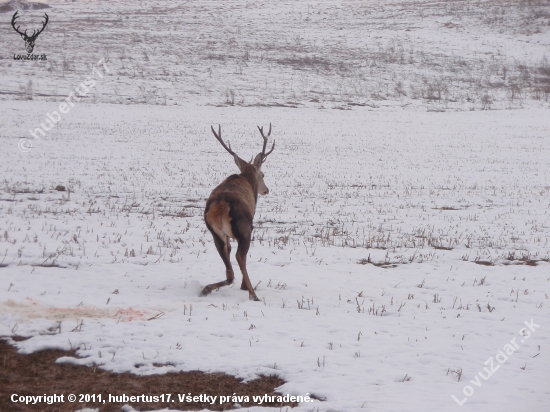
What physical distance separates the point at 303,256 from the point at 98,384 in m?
5.61

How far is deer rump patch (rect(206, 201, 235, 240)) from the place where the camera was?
22.6 ft

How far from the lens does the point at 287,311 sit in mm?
6695

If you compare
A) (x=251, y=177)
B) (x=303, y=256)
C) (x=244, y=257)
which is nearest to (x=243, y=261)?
(x=244, y=257)

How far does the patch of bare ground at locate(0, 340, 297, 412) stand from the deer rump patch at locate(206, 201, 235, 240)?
7.95 ft

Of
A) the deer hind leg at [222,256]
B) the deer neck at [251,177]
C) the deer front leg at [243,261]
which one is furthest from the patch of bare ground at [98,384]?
the deer neck at [251,177]

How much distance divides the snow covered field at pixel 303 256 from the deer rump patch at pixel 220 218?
0.91 meters

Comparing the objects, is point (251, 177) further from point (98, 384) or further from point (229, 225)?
point (98, 384)

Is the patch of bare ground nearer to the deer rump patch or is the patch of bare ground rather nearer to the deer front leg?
the deer front leg

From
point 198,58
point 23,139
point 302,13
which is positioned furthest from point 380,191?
point 302,13

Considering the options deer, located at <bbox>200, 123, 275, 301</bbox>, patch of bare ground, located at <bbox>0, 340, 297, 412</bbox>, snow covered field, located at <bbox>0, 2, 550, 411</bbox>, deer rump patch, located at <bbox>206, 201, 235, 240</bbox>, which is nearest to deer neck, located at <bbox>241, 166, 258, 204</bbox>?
deer, located at <bbox>200, 123, 275, 301</bbox>

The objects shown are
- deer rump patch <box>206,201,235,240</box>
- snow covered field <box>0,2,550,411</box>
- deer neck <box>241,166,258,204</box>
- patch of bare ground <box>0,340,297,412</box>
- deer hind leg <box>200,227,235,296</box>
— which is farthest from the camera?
deer neck <box>241,166,258,204</box>

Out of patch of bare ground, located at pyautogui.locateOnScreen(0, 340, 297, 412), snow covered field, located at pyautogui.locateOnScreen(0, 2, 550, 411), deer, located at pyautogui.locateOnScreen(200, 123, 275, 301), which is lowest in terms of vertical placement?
snow covered field, located at pyautogui.locateOnScreen(0, 2, 550, 411)

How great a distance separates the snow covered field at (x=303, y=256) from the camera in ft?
16.8

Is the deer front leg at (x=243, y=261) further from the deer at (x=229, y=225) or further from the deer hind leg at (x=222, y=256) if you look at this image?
the deer hind leg at (x=222, y=256)
